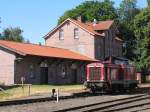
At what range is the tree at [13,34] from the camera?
4837 inches

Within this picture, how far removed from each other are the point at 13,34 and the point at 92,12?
1272 inches

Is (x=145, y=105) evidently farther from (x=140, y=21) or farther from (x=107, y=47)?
(x=107, y=47)

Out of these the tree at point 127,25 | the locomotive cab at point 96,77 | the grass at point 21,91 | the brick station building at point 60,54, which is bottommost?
the grass at point 21,91

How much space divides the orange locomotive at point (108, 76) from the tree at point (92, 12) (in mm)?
59826

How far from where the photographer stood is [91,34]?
70.7m

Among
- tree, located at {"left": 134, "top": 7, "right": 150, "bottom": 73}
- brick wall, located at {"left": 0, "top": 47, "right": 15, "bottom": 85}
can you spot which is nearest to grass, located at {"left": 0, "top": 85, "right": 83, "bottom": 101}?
brick wall, located at {"left": 0, "top": 47, "right": 15, "bottom": 85}

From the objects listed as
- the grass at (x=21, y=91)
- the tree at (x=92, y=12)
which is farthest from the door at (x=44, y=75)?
the tree at (x=92, y=12)

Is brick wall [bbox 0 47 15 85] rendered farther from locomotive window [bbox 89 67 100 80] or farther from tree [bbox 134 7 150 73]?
tree [bbox 134 7 150 73]

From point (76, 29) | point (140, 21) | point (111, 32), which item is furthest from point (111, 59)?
point (111, 32)

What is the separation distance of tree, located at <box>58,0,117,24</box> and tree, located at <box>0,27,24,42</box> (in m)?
24.5

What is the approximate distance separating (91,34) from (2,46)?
911 inches

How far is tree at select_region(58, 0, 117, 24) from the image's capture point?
3962 inches

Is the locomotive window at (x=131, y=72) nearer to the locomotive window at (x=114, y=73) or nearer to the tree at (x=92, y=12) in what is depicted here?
the locomotive window at (x=114, y=73)

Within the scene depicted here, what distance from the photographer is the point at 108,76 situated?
37188 mm
